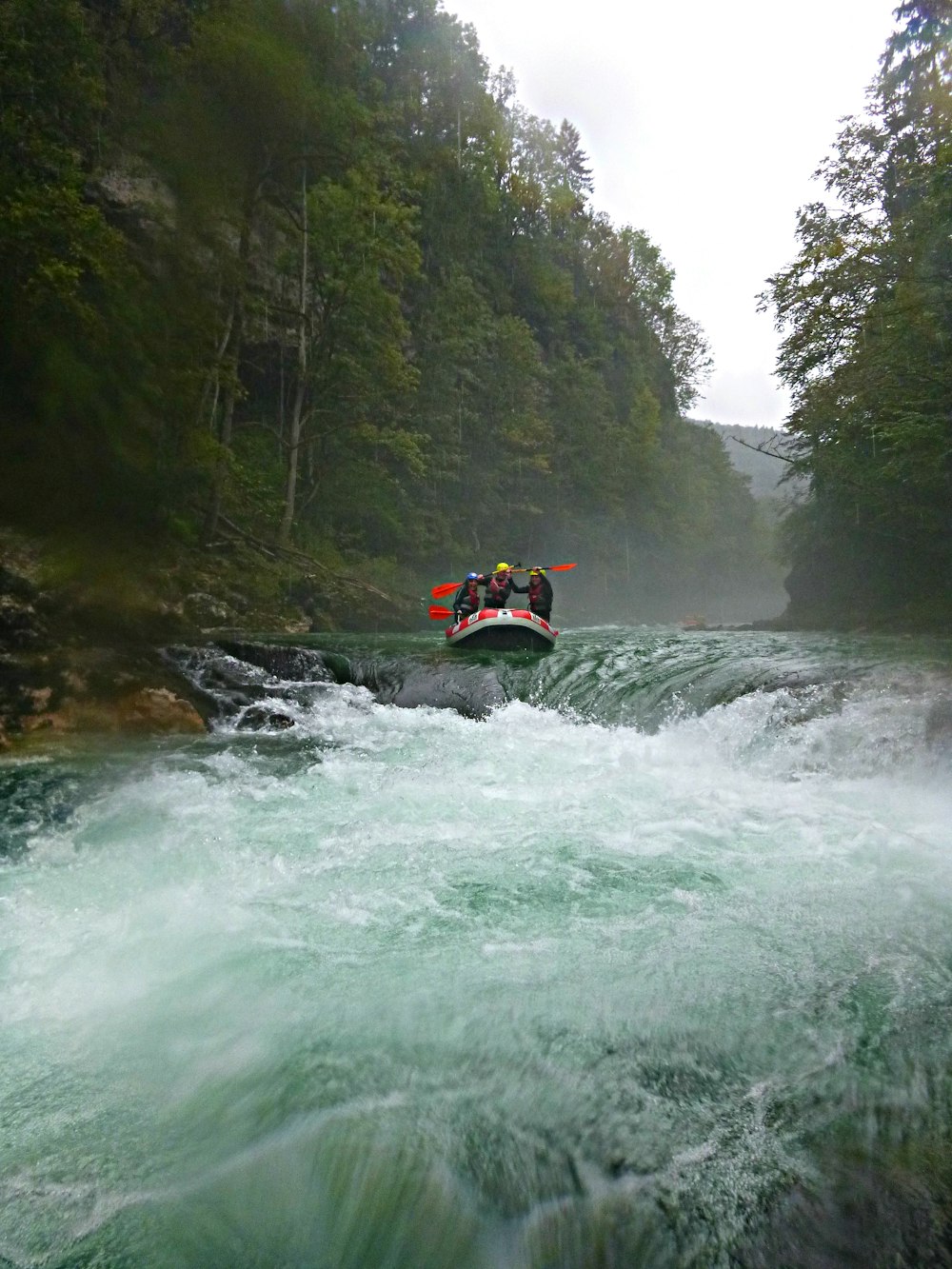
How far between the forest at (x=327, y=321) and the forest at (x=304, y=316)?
81mm

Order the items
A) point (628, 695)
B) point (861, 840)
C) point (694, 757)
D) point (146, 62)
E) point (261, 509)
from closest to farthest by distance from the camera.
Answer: point (861, 840), point (694, 757), point (628, 695), point (146, 62), point (261, 509)

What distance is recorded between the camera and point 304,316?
808 inches

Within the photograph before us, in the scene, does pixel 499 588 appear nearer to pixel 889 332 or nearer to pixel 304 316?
pixel 889 332

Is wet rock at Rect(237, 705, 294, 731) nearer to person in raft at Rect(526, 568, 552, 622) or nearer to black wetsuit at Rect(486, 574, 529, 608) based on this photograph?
person in raft at Rect(526, 568, 552, 622)

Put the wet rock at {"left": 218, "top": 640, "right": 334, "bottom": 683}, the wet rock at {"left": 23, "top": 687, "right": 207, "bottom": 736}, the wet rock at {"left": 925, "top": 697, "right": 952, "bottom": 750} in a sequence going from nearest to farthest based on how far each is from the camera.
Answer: the wet rock at {"left": 925, "top": 697, "right": 952, "bottom": 750} < the wet rock at {"left": 23, "top": 687, "right": 207, "bottom": 736} < the wet rock at {"left": 218, "top": 640, "right": 334, "bottom": 683}

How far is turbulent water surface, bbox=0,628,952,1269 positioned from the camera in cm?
210

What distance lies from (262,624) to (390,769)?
32.9 ft

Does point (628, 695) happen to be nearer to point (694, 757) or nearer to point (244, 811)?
point (694, 757)

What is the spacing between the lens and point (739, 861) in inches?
186

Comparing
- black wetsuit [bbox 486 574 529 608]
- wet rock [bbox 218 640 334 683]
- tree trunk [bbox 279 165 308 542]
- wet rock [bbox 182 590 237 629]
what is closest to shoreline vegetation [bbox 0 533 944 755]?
wet rock [bbox 218 640 334 683]

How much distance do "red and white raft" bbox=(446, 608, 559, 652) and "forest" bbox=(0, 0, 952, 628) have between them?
4.81 m

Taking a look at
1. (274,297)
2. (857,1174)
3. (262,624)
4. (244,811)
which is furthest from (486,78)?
(857,1174)

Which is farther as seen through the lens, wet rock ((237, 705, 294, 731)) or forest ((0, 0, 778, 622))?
forest ((0, 0, 778, 622))

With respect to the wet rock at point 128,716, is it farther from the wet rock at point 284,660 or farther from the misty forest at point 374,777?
the wet rock at point 284,660
